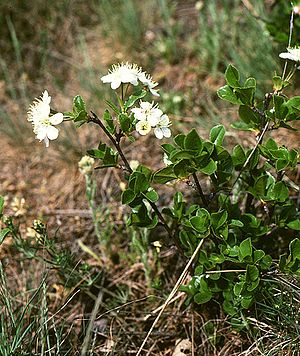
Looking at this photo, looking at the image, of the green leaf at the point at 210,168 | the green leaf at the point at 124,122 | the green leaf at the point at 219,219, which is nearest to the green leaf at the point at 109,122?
the green leaf at the point at 124,122

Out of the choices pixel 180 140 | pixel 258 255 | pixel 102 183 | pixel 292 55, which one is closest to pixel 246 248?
pixel 258 255

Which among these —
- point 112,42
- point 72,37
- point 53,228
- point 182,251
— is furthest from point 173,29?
point 182,251

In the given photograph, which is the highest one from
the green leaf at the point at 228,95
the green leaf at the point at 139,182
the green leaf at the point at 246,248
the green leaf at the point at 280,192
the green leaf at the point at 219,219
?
the green leaf at the point at 228,95

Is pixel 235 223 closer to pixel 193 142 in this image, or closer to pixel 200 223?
pixel 200 223

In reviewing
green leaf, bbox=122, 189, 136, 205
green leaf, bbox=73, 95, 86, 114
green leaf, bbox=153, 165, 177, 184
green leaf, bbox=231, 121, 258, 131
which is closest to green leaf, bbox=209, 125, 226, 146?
green leaf, bbox=231, 121, 258, 131

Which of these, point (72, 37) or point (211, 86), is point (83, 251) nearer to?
point (211, 86)

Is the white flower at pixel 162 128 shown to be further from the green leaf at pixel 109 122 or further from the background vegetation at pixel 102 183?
the background vegetation at pixel 102 183
